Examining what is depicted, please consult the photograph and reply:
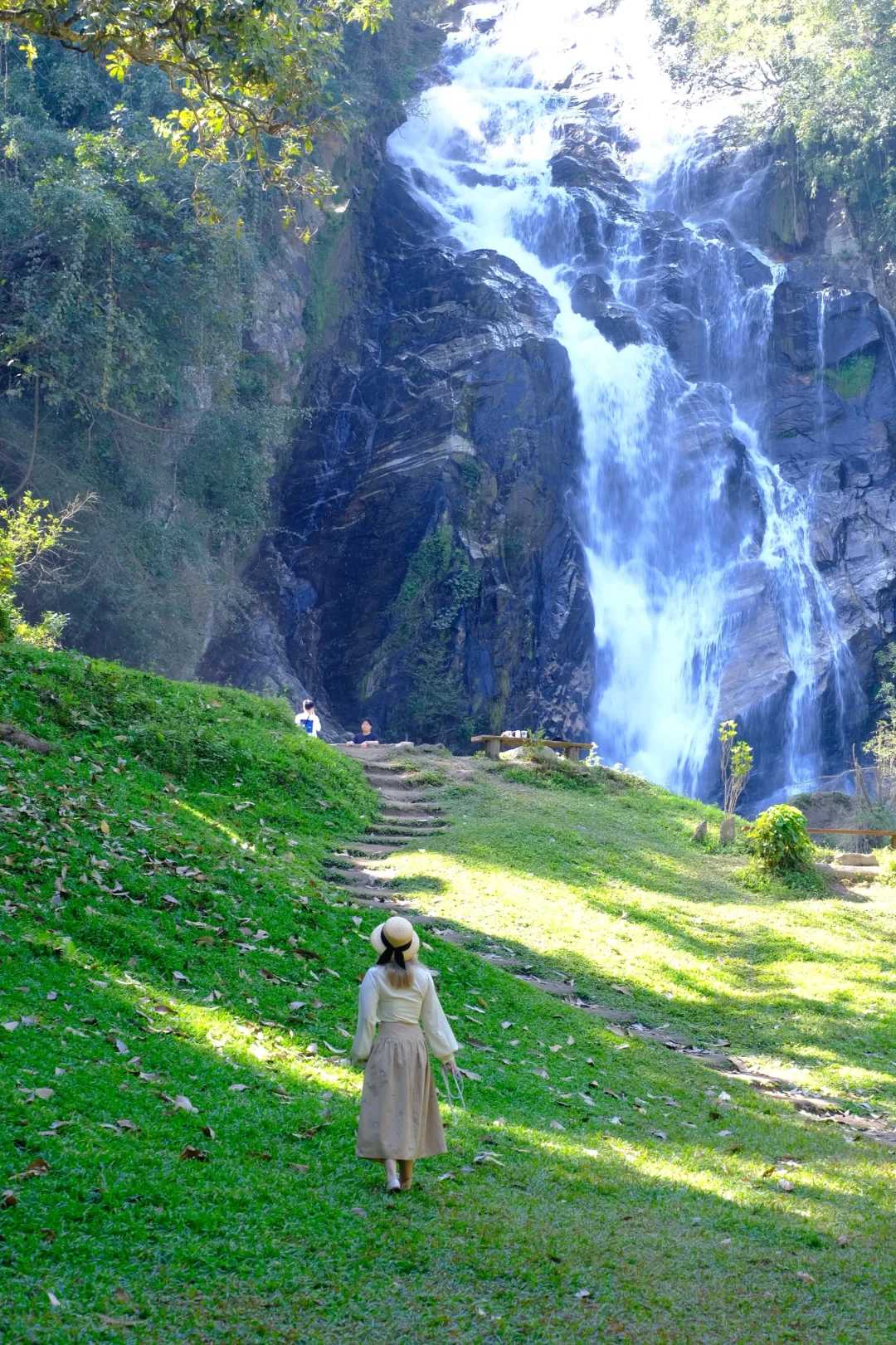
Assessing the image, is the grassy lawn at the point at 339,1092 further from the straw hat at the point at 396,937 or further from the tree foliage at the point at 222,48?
the tree foliage at the point at 222,48

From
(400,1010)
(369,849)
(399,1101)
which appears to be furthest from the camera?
(369,849)

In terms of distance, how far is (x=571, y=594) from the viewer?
32.0 meters

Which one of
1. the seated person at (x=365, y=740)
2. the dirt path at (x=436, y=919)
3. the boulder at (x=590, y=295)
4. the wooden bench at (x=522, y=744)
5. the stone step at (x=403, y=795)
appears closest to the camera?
the dirt path at (x=436, y=919)

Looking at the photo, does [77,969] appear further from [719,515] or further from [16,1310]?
[719,515]

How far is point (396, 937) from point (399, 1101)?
73 centimetres

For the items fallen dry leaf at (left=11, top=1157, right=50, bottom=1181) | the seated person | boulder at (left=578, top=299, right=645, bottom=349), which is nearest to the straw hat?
fallen dry leaf at (left=11, top=1157, right=50, bottom=1181)

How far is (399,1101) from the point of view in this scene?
5398mm

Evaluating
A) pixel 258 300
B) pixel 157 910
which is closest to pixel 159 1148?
pixel 157 910

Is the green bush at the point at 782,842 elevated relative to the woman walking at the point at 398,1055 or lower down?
elevated

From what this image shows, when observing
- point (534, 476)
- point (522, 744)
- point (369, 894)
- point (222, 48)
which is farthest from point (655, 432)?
point (222, 48)

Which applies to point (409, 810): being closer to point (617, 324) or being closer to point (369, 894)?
point (369, 894)

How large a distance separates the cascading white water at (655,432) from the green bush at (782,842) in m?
13.9

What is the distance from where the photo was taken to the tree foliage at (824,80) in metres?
38.4

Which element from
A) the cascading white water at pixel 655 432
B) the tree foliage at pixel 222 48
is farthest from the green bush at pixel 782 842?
the cascading white water at pixel 655 432
